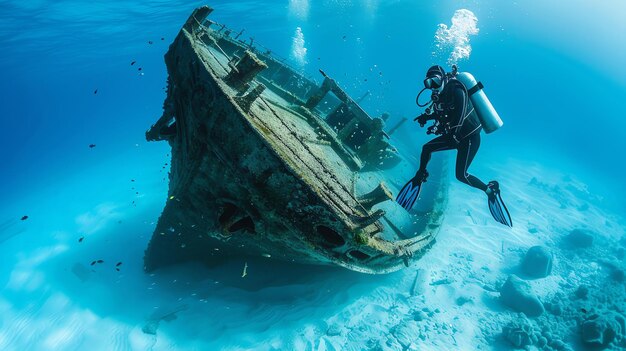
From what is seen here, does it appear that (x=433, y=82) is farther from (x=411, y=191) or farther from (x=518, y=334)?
(x=518, y=334)

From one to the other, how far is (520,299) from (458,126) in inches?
303

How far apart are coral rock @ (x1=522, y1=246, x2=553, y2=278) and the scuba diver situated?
793 cm

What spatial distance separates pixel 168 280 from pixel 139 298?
86 centimetres

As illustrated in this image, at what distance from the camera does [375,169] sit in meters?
9.30

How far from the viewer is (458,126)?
4371 mm

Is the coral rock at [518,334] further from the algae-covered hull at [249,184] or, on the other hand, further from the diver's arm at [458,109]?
the diver's arm at [458,109]

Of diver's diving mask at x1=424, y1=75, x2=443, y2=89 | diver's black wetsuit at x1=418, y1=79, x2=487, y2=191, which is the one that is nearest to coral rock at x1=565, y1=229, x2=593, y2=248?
diver's black wetsuit at x1=418, y1=79, x2=487, y2=191

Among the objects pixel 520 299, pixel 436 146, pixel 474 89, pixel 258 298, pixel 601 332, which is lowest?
pixel 258 298

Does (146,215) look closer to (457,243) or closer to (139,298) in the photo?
(139,298)

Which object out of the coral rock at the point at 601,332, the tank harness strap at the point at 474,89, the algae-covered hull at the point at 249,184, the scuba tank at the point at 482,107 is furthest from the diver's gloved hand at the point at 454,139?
the coral rock at the point at 601,332

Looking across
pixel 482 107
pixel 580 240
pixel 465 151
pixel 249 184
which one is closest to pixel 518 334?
pixel 465 151

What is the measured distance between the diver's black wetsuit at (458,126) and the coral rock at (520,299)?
574cm

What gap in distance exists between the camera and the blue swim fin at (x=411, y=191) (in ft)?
17.8

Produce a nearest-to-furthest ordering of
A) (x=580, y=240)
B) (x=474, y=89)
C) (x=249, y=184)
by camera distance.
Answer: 1. (x=249, y=184)
2. (x=474, y=89)
3. (x=580, y=240)
